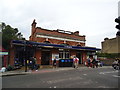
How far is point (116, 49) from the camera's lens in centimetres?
4362

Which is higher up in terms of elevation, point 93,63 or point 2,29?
point 2,29

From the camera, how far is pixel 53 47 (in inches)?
811

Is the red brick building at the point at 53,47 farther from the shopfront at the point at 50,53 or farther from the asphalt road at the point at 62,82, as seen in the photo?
the asphalt road at the point at 62,82

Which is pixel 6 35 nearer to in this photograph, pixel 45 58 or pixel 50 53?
pixel 45 58

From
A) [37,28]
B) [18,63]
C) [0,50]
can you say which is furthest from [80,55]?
[0,50]

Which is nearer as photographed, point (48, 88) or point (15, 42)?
point (48, 88)

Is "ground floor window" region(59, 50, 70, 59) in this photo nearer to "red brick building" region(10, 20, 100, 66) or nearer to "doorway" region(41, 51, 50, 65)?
"red brick building" region(10, 20, 100, 66)

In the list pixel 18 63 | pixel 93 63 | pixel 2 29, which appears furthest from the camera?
pixel 2 29

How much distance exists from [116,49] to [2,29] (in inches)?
1386

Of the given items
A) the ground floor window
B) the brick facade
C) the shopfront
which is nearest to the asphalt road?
the shopfront

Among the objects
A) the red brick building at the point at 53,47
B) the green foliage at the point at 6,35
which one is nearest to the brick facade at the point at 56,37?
the red brick building at the point at 53,47

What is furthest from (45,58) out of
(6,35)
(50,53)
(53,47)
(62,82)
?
(62,82)

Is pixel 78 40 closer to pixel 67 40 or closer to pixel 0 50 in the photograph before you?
pixel 67 40

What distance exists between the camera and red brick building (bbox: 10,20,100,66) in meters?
19.3
